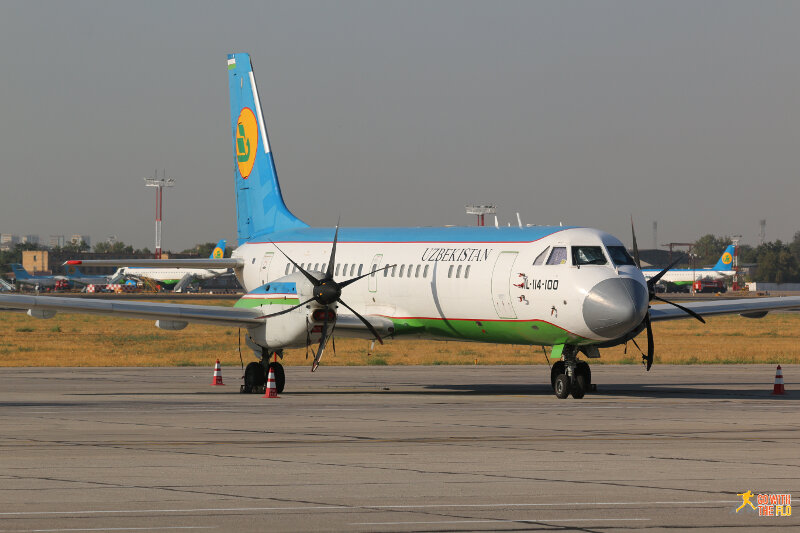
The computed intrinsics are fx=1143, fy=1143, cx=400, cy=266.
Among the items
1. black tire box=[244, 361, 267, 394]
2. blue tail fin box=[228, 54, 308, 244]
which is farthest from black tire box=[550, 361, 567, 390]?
blue tail fin box=[228, 54, 308, 244]

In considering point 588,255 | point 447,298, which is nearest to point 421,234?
point 447,298

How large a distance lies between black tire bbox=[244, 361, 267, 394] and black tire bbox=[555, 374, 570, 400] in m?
7.43

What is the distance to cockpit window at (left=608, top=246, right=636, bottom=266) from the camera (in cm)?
2488

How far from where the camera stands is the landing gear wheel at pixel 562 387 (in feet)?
83.5

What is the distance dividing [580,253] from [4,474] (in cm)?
1456

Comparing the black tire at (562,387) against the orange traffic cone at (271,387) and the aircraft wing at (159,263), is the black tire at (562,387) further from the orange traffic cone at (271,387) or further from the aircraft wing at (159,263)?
the aircraft wing at (159,263)

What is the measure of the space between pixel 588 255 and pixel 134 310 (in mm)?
10497

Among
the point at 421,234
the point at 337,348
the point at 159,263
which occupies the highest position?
the point at 421,234

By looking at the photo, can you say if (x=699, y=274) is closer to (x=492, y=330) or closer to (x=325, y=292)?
(x=492, y=330)

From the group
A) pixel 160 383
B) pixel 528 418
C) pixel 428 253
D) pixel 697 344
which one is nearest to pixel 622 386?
pixel 428 253

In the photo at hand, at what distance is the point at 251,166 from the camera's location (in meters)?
A: 35.3

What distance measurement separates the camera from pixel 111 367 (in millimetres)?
40125

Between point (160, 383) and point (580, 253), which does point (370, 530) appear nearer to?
point (580, 253)

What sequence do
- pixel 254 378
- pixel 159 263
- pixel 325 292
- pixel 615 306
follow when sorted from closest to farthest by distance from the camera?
pixel 615 306
pixel 325 292
pixel 254 378
pixel 159 263
